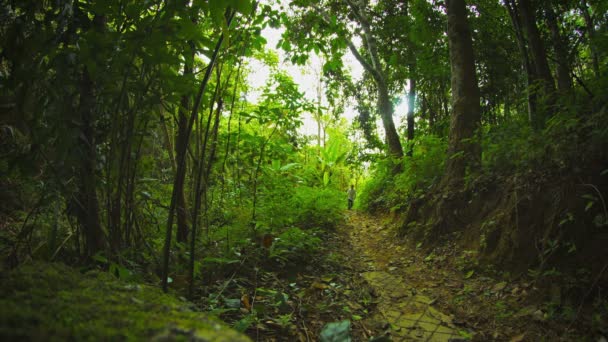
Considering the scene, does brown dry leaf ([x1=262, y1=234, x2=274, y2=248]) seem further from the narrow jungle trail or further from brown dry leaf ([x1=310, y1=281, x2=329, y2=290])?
the narrow jungle trail

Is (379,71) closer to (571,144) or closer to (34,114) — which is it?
(571,144)

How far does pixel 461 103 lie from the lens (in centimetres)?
512

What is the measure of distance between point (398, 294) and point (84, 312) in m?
3.02

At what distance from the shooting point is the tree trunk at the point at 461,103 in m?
4.75

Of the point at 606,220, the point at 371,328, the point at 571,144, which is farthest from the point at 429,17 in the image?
the point at 371,328

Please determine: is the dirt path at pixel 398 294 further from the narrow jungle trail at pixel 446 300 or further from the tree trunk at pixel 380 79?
the tree trunk at pixel 380 79

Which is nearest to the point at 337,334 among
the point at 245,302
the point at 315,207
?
the point at 245,302

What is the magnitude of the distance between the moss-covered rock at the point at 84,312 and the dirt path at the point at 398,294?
2.01 metres

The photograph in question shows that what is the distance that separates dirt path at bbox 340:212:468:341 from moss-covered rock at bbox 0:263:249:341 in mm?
2008

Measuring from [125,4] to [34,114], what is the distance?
2.15ft

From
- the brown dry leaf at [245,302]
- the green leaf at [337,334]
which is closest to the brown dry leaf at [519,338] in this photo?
the green leaf at [337,334]

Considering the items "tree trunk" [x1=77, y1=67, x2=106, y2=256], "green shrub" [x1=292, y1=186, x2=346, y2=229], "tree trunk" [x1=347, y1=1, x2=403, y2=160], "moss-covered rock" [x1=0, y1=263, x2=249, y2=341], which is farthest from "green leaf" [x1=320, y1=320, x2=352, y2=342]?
"tree trunk" [x1=347, y1=1, x2=403, y2=160]

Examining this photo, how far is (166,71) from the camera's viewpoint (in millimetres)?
1687

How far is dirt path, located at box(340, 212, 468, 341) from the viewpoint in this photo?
2.49 m
